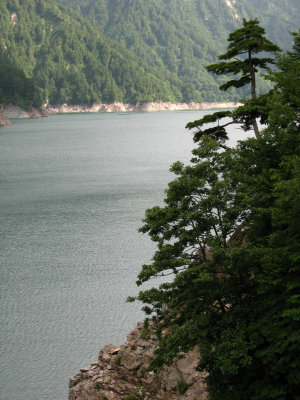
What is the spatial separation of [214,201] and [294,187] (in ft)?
15.1

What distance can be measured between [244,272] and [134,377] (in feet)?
28.4

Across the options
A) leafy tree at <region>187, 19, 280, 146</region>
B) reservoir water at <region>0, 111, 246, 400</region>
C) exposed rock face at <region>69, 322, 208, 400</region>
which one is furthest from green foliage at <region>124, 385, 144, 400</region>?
leafy tree at <region>187, 19, 280, 146</region>

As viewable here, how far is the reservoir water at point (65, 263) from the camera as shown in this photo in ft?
88.4

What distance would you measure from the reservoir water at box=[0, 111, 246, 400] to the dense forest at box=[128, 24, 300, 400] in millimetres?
9807

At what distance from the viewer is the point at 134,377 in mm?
22734

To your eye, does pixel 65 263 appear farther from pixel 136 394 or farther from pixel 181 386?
pixel 181 386

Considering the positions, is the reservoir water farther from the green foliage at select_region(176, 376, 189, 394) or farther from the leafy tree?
the leafy tree

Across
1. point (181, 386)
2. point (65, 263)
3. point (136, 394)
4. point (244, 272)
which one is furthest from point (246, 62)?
point (65, 263)

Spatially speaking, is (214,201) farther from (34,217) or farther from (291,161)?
(34,217)

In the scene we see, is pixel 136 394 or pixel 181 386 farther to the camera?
pixel 136 394

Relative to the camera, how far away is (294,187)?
15695 mm

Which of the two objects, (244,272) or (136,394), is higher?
(244,272)

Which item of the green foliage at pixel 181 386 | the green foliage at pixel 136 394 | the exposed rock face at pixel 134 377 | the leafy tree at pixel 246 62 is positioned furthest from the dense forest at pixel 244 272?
the leafy tree at pixel 246 62

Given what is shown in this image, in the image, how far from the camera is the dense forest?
1559 cm
